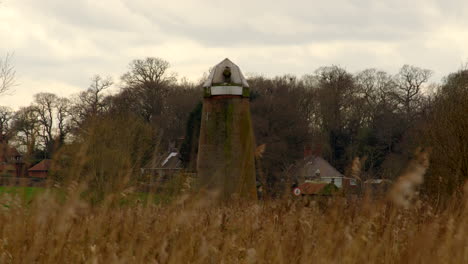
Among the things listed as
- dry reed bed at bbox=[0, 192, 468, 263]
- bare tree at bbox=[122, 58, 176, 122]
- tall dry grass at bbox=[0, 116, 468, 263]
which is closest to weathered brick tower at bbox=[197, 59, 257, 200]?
tall dry grass at bbox=[0, 116, 468, 263]

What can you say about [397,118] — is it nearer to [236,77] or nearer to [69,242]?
[236,77]

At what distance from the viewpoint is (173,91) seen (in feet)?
161

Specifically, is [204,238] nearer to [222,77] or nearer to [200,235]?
[200,235]

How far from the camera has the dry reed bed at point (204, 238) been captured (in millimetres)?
3127

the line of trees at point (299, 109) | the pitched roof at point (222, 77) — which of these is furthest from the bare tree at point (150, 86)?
the pitched roof at point (222, 77)

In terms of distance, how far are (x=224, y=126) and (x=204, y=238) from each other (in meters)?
11.2

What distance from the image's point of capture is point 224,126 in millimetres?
14211

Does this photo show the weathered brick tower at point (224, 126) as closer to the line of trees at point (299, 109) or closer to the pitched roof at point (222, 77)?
the pitched roof at point (222, 77)

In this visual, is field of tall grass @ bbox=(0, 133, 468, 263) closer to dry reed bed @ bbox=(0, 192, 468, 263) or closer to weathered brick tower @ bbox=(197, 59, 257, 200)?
dry reed bed @ bbox=(0, 192, 468, 263)

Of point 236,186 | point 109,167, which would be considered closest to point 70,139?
point 109,167

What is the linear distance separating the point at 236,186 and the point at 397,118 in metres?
33.3

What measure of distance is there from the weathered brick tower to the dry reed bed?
9.20m

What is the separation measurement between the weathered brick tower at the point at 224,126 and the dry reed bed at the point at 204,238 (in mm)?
9198

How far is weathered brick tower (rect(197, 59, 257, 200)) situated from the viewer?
14037 mm
